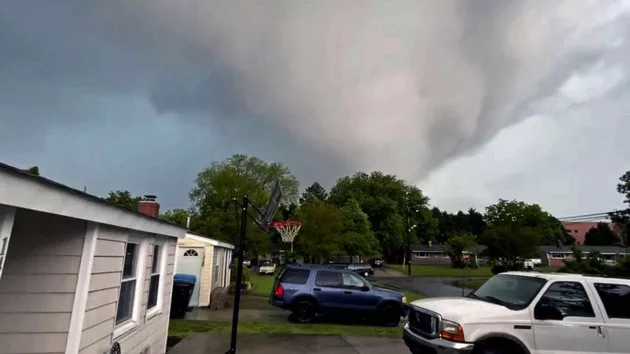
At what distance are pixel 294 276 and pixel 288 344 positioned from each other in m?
4.58

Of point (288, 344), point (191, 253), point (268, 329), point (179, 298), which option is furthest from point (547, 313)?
point (191, 253)

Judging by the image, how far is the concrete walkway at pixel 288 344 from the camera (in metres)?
7.73

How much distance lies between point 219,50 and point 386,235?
56388 mm

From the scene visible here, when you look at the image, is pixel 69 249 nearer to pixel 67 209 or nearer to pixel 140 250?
pixel 67 209

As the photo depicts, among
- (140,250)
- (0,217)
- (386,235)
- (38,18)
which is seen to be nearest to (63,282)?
(0,217)

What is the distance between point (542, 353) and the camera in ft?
18.5

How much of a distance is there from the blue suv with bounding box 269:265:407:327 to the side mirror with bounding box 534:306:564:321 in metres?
7.11

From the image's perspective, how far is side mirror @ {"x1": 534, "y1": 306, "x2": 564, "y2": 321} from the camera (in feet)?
19.0

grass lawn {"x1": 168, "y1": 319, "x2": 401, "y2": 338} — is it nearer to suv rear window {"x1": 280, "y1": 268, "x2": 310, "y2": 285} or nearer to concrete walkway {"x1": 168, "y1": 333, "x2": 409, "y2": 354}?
concrete walkway {"x1": 168, "y1": 333, "x2": 409, "y2": 354}

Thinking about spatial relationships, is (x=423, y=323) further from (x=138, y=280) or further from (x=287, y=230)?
(x=287, y=230)

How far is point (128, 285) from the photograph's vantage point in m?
5.51

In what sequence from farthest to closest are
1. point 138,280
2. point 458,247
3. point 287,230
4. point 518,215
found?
point 518,215
point 458,247
point 287,230
point 138,280

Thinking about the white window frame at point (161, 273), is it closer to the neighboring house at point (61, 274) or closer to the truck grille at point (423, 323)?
the neighboring house at point (61, 274)

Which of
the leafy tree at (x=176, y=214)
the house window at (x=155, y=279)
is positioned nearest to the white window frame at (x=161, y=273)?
the house window at (x=155, y=279)
